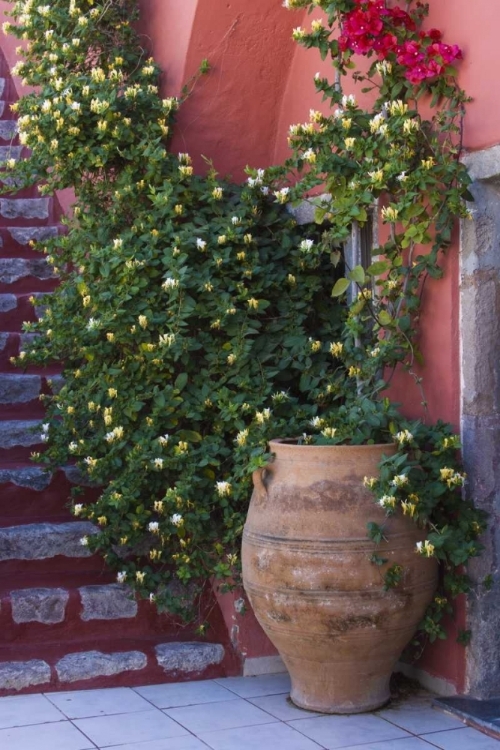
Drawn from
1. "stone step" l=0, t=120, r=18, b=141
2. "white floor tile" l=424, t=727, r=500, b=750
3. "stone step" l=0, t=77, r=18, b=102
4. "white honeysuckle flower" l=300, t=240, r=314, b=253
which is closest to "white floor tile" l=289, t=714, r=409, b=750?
"white floor tile" l=424, t=727, r=500, b=750

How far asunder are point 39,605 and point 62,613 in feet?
0.31

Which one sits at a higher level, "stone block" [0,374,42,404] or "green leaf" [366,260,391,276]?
"green leaf" [366,260,391,276]

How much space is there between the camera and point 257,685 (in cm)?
388

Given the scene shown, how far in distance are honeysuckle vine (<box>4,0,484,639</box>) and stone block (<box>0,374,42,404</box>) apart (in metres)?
0.38

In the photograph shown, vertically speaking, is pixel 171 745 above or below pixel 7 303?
below

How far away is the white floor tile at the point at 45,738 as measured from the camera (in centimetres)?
315

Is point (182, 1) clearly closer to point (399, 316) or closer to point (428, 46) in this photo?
point (428, 46)

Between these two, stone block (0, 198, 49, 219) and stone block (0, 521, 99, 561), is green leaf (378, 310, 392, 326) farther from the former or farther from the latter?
stone block (0, 198, 49, 219)

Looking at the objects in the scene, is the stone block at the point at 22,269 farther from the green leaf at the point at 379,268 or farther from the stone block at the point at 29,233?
the green leaf at the point at 379,268

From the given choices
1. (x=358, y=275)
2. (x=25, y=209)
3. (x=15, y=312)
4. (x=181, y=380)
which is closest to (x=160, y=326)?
(x=181, y=380)

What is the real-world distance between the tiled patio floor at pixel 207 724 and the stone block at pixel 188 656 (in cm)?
10

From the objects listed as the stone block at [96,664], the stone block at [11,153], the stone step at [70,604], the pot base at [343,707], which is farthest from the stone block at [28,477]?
the stone block at [11,153]

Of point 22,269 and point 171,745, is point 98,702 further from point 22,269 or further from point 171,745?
point 22,269

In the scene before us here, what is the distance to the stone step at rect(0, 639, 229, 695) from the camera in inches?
144
